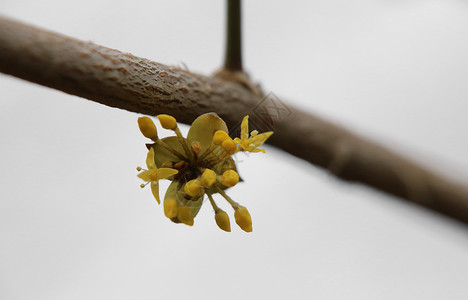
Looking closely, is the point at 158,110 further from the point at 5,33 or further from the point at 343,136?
the point at 343,136

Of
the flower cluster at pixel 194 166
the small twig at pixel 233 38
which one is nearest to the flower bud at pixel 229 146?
the flower cluster at pixel 194 166

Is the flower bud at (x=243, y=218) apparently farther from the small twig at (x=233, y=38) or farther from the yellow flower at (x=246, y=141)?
the small twig at (x=233, y=38)

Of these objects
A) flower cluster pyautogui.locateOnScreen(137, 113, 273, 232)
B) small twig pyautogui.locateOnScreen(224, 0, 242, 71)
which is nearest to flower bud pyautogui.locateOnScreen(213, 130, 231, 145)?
flower cluster pyautogui.locateOnScreen(137, 113, 273, 232)

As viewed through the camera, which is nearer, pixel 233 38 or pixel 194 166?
pixel 194 166

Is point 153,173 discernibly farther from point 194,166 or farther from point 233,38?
point 233,38

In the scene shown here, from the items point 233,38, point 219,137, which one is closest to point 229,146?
point 219,137

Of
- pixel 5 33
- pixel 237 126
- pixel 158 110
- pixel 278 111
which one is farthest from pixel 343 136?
pixel 5 33
